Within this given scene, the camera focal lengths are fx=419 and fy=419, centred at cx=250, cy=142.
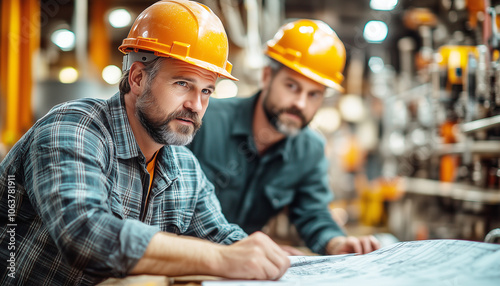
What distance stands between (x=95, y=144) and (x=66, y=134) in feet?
0.25

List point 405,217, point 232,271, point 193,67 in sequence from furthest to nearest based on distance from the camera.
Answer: point 405,217, point 193,67, point 232,271

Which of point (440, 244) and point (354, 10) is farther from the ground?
point (354, 10)

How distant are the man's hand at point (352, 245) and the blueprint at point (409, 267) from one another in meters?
0.36

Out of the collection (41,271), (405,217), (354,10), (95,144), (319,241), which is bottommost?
(405,217)

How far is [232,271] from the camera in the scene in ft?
3.15

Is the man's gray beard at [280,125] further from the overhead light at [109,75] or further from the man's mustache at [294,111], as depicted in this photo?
the overhead light at [109,75]

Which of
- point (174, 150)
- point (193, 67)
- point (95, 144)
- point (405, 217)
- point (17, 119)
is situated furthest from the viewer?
point (405, 217)

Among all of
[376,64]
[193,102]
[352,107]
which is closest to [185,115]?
[193,102]

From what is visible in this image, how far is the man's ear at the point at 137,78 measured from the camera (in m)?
1.29

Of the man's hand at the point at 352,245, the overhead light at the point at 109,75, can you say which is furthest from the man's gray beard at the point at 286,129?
the overhead light at the point at 109,75

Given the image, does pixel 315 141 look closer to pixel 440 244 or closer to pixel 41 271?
pixel 440 244

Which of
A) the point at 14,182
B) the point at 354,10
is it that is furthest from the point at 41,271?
the point at 354,10

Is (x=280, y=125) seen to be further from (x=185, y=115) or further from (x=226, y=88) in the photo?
(x=226, y=88)

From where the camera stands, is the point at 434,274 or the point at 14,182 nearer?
the point at 434,274
